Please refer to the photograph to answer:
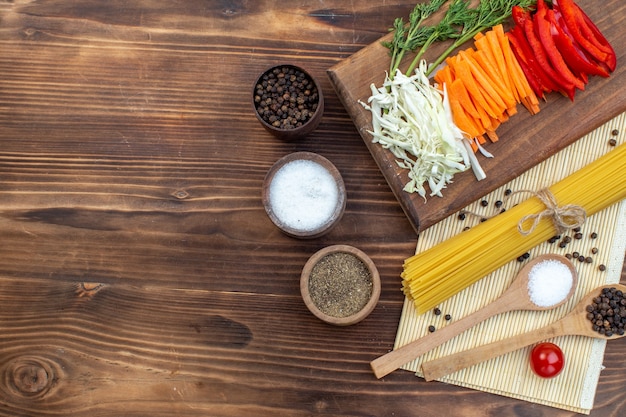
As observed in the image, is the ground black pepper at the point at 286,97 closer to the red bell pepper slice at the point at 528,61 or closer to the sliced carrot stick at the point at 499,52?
the sliced carrot stick at the point at 499,52

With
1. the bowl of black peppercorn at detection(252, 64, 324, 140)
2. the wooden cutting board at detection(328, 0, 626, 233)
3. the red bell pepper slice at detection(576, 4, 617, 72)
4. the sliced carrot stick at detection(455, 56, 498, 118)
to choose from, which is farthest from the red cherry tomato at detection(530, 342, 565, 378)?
the bowl of black peppercorn at detection(252, 64, 324, 140)

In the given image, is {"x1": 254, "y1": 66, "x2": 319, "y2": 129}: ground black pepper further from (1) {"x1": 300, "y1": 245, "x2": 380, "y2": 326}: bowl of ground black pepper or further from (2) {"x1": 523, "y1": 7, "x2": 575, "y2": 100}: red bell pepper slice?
(2) {"x1": 523, "y1": 7, "x2": 575, "y2": 100}: red bell pepper slice

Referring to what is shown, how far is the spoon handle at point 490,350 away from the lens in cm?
289

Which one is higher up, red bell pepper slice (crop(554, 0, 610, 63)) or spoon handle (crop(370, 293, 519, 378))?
red bell pepper slice (crop(554, 0, 610, 63))

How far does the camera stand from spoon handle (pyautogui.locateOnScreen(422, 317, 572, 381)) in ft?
9.48

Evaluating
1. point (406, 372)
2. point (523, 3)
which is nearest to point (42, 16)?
point (523, 3)

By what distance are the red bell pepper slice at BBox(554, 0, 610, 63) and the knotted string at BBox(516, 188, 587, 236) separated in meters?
0.68

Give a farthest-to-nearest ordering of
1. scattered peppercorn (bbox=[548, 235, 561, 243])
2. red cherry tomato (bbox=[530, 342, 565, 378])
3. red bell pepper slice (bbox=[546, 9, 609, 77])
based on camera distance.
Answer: scattered peppercorn (bbox=[548, 235, 561, 243])
red cherry tomato (bbox=[530, 342, 565, 378])
red bell pepper slice (bbox=[546, 9, 609, 77])

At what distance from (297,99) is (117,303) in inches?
57.1

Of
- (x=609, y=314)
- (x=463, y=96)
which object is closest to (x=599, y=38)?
(x=463, y=96)

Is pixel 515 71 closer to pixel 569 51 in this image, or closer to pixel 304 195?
pixel 569 51

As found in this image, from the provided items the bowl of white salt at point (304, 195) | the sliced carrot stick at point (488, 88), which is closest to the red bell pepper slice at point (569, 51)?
the sliced carrot stick at point (488, 88)

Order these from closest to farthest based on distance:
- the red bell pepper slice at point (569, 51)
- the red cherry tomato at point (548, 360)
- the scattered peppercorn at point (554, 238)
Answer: the red bell pepper slice at point (569, 51)
the red cherry tomato at point (548, 360)
the scattered peppercorn at point (554, 238)

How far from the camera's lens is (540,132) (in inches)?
114
